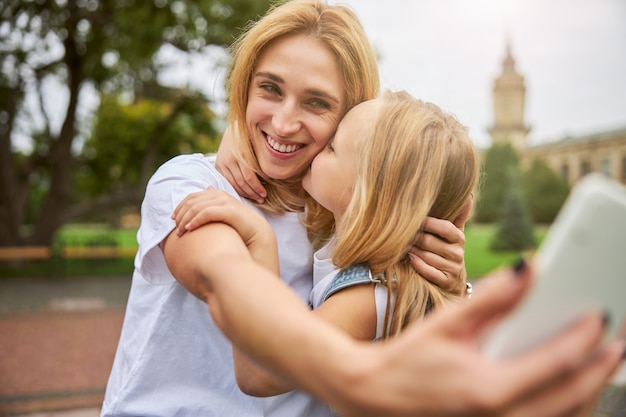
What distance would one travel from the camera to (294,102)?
1.88 m

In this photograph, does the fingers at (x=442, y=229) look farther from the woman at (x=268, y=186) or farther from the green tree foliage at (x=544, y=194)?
the green tree foliage at (x=544, y=194)

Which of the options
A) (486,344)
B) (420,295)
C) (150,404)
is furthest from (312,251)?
(486,344)

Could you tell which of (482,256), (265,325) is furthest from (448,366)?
(482,256)

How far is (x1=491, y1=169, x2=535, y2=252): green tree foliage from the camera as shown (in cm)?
2964

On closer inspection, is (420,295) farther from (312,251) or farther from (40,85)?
(40,85)

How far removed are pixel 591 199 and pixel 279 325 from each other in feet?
1.37

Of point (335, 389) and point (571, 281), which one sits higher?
point (571, 281)

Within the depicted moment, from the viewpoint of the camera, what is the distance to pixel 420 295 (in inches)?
61.6

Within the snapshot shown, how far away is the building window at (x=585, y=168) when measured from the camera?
50.4 m

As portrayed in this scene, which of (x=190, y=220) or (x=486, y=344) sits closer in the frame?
(x=486, y=344)

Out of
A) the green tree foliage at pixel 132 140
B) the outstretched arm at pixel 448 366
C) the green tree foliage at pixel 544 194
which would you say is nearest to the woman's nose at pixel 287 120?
the outstretched arm at pixel 448 366

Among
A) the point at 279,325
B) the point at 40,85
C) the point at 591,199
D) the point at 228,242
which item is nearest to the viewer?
the point at 591,199

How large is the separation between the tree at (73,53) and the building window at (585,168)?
40.2 meters

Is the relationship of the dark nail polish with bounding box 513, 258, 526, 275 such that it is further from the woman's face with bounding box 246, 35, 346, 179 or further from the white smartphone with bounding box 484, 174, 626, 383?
the woman's face with bounding box 246, 35, 346, 179
